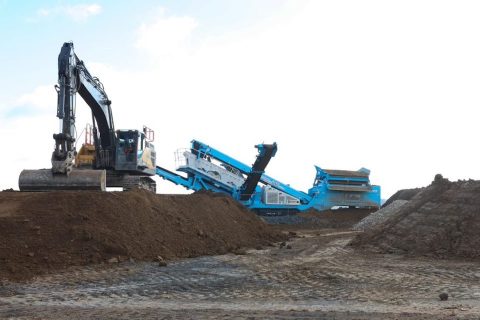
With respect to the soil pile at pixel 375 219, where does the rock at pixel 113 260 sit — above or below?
below

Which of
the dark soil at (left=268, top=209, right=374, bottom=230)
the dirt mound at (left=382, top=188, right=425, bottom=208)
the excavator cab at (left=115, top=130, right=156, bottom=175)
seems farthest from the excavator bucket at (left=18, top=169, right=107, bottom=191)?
the dirt mound at (left=382, top=188, right=425, bottom=208)

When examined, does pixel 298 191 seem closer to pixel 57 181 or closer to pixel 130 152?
pixel 130 152

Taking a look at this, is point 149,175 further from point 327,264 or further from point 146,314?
point 146,314

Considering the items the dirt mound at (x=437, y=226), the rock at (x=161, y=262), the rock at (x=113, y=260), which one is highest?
the dirt mound at (x=437, y=226)

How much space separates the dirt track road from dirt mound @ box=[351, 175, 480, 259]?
151 centimetres

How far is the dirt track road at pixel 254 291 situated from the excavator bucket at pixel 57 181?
178 inches

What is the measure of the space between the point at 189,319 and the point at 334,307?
7.21 feet

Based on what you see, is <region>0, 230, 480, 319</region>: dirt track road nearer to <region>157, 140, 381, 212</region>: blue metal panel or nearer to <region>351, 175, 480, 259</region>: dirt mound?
<region>351, 175, 480, 259</region>: dirt mound

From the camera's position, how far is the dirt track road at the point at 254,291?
6934 mm

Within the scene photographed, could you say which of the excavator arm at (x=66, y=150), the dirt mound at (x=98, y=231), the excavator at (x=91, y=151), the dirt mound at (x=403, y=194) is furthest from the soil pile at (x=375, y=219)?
the excavator arm at (x=66, y=150)

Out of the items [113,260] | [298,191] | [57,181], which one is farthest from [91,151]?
[298,191]

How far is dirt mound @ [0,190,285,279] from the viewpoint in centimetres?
1098

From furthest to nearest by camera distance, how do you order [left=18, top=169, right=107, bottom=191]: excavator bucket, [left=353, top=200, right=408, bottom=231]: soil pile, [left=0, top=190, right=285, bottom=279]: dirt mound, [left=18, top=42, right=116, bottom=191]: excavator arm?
1. [left=353, top=200, right=408, bottom=231]: soil pile
2. [left=18, top=169, right=107, bottom=191]: excavator bucket
3. [left=18, top=42, right=116, bottom=191]: excavator arm
4. [left=0, top=190, right=285, bottom=279]: dirt mound

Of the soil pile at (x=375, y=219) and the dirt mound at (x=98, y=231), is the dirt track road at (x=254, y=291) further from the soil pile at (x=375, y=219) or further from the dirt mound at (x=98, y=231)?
the soil pile at (x=375, y=219)
